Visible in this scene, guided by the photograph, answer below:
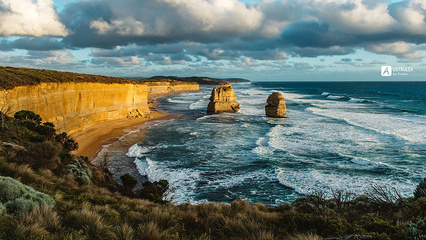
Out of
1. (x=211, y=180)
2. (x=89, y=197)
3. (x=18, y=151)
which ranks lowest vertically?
(x=211, y=180)

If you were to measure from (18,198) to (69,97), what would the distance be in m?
26.9

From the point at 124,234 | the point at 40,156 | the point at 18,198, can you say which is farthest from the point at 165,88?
the point at 124,234

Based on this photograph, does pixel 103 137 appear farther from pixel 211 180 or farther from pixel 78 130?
pixel 211 180

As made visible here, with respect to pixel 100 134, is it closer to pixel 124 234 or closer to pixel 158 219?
pixel 158 219

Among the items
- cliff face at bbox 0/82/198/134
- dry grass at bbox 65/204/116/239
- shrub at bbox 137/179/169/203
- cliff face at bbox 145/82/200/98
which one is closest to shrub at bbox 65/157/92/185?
shrub at bbox 137/179/169/203

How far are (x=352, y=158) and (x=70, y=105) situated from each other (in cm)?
2898

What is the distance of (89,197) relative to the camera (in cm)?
928

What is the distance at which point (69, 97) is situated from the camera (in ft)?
102

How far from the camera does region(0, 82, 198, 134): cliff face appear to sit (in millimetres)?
23050

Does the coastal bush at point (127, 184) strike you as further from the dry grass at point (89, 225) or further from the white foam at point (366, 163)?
the white foam at point (366, 163)

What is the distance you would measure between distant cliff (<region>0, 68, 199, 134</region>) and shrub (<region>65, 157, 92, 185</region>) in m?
5.29

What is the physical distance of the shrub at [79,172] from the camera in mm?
12141

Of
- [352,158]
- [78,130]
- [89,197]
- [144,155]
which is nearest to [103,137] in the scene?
[78,130]

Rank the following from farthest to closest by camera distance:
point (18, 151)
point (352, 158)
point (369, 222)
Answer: point (352, 158) → point (18, 151) → point (369, 222)
